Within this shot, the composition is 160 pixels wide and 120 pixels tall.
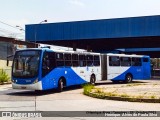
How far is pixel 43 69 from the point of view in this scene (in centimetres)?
1930

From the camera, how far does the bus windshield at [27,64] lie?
1912 cm

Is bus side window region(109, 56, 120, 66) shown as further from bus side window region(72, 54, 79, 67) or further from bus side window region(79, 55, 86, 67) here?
bus side window region(72, 54, 79, 67)

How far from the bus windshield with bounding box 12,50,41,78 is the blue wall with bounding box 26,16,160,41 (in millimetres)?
21804

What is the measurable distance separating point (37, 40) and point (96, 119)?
121ft

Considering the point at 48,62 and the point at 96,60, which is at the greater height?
the point at 96,60

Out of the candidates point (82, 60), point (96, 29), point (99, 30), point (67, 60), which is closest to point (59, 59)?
point (67, 60)

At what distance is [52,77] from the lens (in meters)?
20.1

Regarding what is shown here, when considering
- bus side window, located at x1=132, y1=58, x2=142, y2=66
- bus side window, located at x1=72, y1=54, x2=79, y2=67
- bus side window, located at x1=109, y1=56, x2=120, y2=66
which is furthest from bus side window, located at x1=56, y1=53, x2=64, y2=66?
bus side window, located at x1=132, y1=58, x2=142, y2=66

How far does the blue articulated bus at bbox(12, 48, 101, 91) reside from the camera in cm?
1908

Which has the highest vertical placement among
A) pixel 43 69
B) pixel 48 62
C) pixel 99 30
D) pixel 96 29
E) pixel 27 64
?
pixel 96 29

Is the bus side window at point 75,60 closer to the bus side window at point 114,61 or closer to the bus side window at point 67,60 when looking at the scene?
the bus side window at point 67,60

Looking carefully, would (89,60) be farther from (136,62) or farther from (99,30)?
(99,30)

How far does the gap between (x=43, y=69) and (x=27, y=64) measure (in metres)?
0.94

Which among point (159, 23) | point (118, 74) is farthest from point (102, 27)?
point (118, 74)
